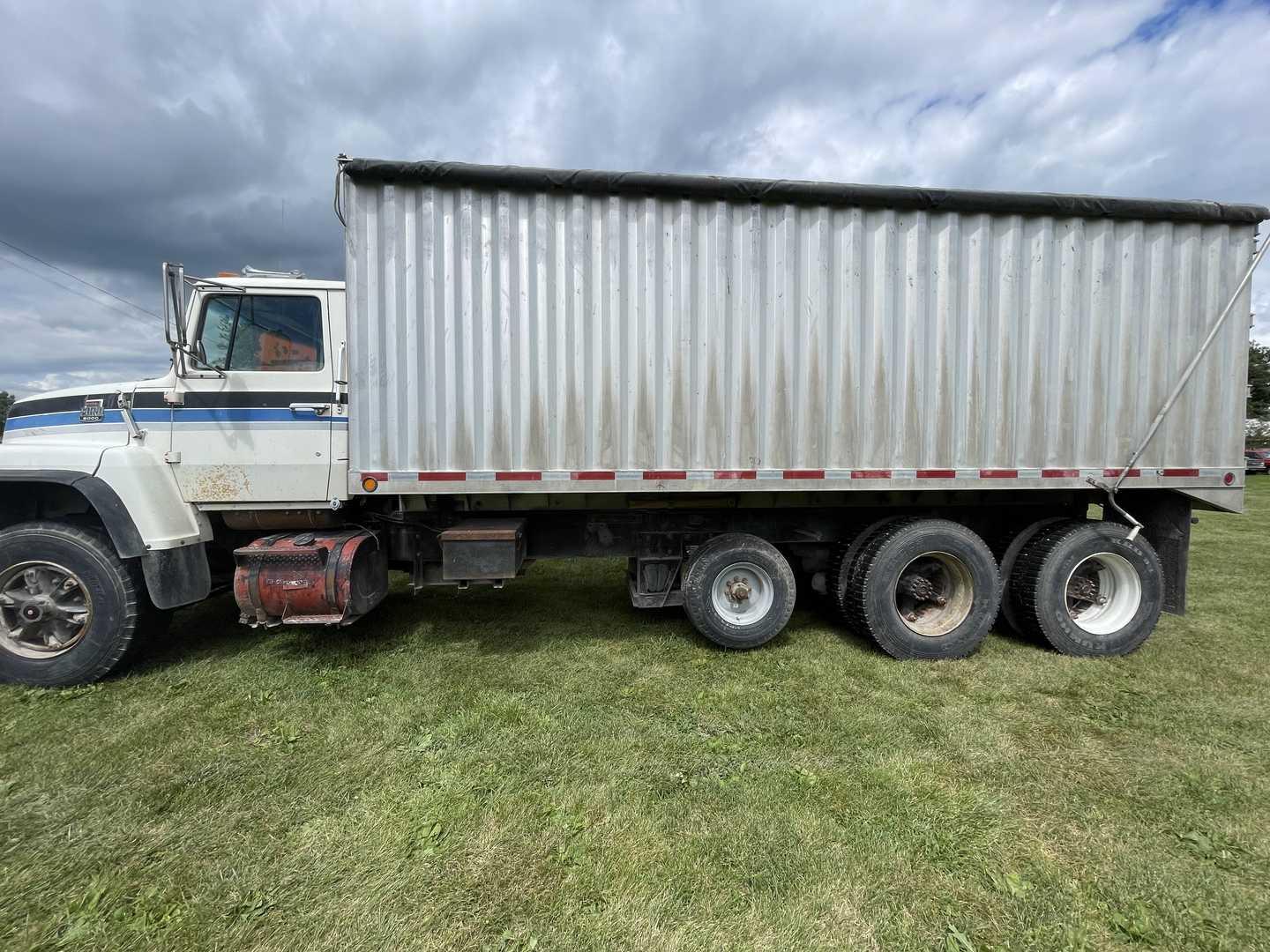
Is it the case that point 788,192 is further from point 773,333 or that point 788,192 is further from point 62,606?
point 62,606

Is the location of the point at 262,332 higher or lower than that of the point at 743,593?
higher

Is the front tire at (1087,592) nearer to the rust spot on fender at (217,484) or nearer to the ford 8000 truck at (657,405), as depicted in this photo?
the ford 8000 truck at (657,405)

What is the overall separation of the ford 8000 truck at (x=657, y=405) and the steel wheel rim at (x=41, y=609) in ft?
0.07

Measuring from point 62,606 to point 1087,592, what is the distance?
842 cm

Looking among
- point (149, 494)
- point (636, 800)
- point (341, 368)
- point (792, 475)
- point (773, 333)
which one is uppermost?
point (773, 333)

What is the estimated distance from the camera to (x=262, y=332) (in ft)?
13.9

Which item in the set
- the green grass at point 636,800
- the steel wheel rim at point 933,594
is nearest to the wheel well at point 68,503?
the green grass at point 636,800

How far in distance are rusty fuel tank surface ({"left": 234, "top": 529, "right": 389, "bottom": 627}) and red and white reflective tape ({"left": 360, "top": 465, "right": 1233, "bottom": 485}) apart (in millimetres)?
731

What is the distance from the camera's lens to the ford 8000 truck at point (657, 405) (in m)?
3.95

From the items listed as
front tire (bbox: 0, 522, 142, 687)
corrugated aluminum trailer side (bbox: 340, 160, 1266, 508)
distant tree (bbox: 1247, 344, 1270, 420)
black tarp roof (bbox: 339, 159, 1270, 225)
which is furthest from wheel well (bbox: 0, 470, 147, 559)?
distant tree (bbox: 1247, 344, 1270, 420)

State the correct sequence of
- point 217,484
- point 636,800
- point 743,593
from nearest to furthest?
1. point 636,800
2. point 217,484
3. point 743,593

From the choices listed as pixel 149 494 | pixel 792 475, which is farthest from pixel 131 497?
pixel 792 475

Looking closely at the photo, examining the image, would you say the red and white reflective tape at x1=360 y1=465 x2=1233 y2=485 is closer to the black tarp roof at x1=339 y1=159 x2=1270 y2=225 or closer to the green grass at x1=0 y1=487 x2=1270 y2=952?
the green grass at x1=0 y1=487 x2=1270 y2=952

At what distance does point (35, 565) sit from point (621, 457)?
4.45 metres
